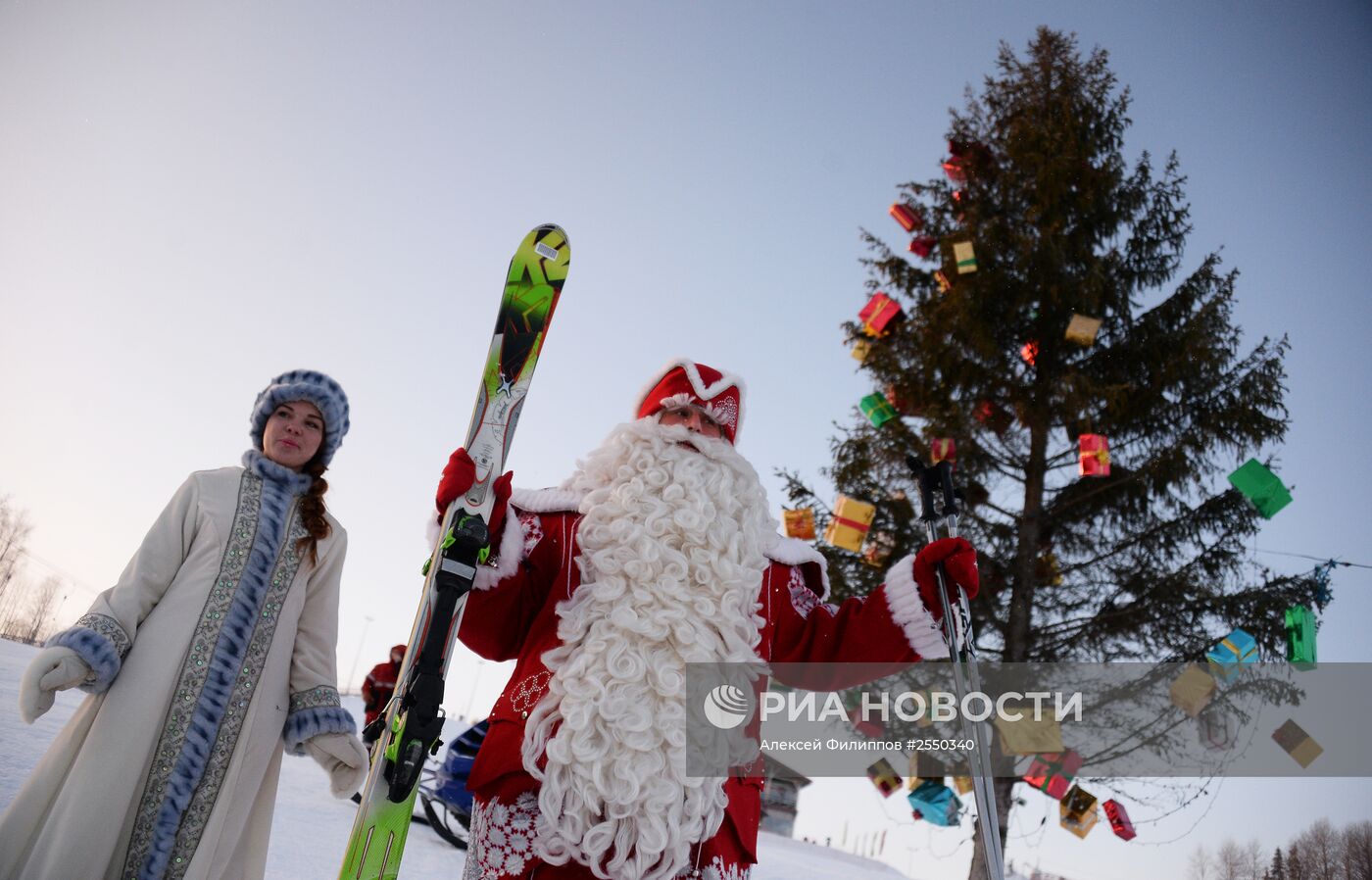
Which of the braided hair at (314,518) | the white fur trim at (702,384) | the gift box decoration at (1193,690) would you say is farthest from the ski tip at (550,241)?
the gift box decoration at (1193,690)

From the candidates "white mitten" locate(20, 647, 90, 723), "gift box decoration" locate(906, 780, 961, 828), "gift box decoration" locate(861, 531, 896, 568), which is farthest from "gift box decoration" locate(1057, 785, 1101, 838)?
"white mitten" locate(20, 647, 90, 723)

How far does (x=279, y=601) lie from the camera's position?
2396mm

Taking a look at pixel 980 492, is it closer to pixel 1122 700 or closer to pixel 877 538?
pixel 877 538

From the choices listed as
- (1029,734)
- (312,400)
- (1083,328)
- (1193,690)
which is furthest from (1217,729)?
(312,400)

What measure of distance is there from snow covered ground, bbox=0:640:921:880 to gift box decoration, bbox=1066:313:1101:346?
520 centimetres

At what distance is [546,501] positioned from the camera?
244cm

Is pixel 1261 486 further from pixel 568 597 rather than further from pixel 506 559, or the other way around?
pixel 506 559

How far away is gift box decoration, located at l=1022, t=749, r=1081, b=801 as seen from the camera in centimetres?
571

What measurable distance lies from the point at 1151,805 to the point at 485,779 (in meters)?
5.92

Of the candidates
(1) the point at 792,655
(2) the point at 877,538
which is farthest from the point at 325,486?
(2) the point at 877,538

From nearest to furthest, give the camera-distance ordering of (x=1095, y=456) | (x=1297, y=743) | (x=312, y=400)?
(x=312, y=400) < (x=1297, y=743) < (x=1095, y=456)

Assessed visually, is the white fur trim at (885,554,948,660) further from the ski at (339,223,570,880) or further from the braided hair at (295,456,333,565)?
the braided hair at (295,456,333,565)

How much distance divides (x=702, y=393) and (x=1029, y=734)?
4.43 meters

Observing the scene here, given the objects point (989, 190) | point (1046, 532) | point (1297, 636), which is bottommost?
point (1297, 636)
